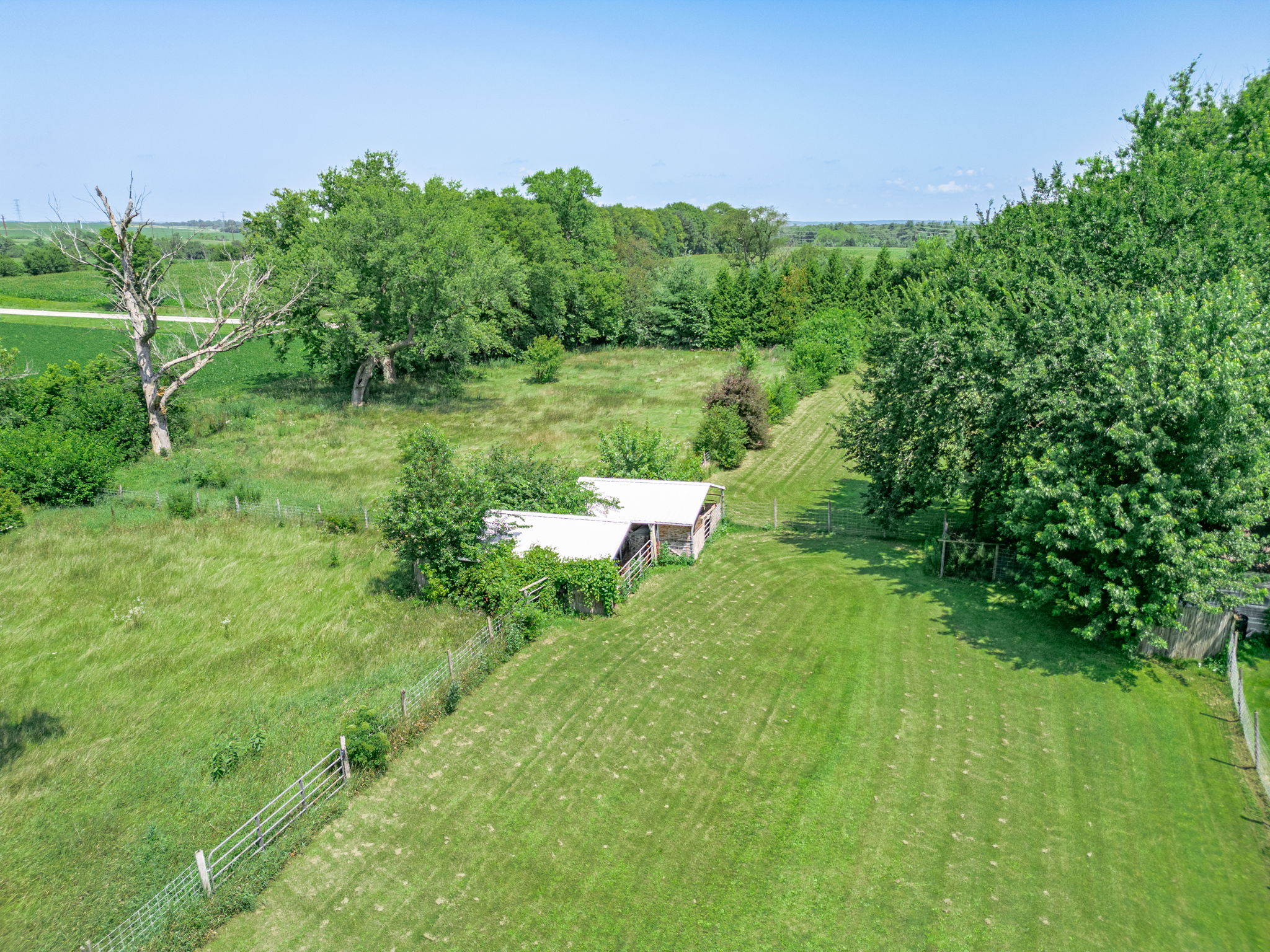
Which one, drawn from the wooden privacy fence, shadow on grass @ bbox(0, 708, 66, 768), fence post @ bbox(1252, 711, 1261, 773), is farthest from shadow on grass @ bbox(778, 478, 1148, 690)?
shadow on grass @ bbox(0, 708, 66, 768)

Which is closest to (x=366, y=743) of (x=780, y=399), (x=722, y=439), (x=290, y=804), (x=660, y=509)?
(x=290, y=804)

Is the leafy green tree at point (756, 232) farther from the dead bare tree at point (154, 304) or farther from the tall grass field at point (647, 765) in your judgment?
the tall grass field at point (647, 765)

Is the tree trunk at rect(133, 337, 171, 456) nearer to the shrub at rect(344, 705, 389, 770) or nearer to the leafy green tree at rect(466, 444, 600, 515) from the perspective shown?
the leafy green tree at rect(466, 444, 600, 515)

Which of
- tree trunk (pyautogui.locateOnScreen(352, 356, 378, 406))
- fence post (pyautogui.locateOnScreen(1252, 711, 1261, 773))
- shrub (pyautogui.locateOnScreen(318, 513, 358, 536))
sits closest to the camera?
fence post (pyautogui.locateOnScreen(1252, 711, 1261, 773))

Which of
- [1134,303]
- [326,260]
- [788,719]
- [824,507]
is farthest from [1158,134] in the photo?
[326,260]

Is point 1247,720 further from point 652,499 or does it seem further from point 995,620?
point 652,499

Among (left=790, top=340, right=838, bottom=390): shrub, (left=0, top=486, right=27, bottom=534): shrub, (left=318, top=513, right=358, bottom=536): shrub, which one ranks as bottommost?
(left=318, top=513, right=358, bottom=536): shrub

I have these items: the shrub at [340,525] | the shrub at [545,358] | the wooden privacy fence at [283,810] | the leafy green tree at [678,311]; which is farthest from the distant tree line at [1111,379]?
the leafy green tree at [678,311]
